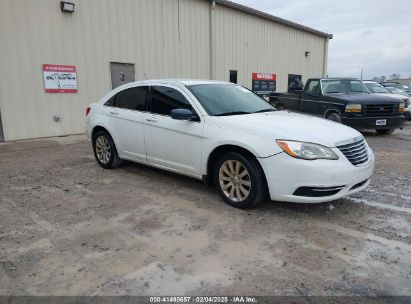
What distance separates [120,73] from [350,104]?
7.07 metres

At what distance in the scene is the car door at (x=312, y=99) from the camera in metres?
10.2

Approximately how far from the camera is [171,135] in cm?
485

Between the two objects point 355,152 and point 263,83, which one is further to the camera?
point 263,83

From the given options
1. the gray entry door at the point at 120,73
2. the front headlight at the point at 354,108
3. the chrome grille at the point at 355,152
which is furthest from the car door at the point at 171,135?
the gray entry door at the point at 120,73

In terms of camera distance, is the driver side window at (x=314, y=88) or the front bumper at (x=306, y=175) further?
the driver side window at (x=314, y=88)

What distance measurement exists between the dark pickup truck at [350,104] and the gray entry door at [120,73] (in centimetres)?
548

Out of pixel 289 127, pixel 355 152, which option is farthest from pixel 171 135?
pixel 355 152

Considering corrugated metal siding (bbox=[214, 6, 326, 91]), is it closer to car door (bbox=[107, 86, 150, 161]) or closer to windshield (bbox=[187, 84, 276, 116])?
car door (bbox=[107, 86, 150, 161])

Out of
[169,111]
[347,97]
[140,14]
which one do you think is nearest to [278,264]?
[169,111]

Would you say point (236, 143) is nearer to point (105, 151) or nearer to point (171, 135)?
point (171, 135)

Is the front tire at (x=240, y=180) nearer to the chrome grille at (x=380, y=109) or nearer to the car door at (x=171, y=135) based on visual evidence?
the car door at (x=171, y=135)

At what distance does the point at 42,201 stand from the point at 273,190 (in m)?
3.01

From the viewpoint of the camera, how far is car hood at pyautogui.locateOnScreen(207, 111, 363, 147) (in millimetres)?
3881

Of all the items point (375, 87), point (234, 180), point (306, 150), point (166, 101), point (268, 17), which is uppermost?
point (268, 17)
